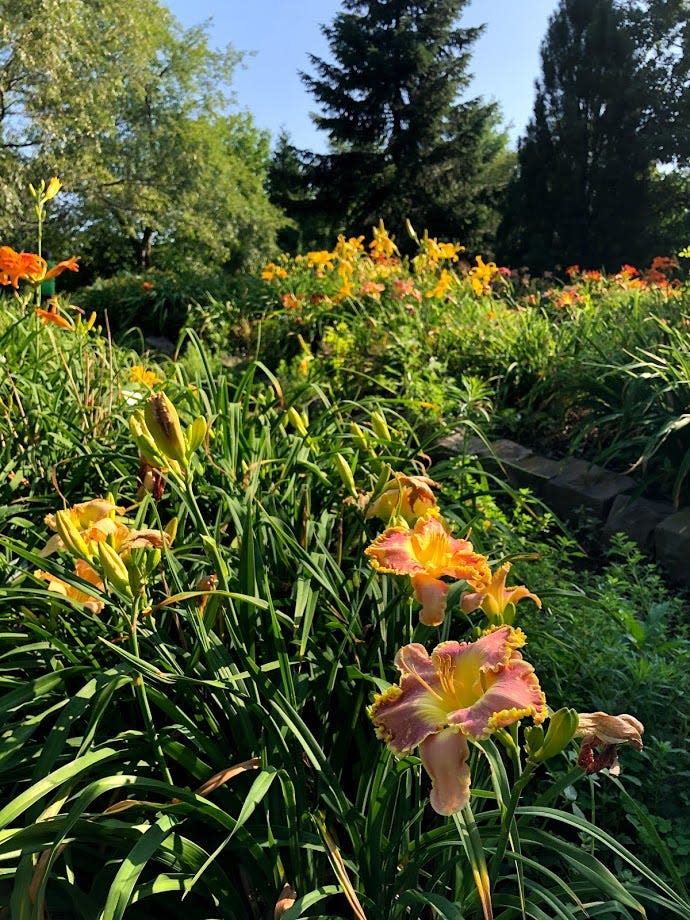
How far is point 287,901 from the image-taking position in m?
0.88

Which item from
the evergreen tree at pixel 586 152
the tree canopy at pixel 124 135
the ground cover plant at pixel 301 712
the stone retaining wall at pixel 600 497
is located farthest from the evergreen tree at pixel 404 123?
the ground cover plant at pixel 301 712

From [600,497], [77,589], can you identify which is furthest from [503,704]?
[600,497]

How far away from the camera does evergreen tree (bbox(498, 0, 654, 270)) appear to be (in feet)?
46.3

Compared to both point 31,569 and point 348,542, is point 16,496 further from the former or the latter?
point 348,542

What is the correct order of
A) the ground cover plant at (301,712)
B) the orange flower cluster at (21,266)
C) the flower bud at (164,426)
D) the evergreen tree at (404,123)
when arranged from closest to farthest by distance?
the ground cover plant at (301,712) < the flower bud at (164,426) < the orange flower cluster at (21,266) < the evergreen tree at (404,123)

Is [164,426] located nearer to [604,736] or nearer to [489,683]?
[489,683]

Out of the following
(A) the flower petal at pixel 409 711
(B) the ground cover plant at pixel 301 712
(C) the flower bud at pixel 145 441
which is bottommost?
(B) the ground cover plant at pixel 301 712

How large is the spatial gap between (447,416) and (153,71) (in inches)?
774

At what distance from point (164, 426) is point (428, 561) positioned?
450 mm

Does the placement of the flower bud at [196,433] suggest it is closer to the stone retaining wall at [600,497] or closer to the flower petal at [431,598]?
the flower petal at [431,598]

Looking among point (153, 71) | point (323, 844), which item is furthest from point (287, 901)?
point (153, 71)

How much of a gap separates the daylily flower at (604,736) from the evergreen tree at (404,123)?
20111mm

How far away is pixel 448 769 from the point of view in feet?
2.29

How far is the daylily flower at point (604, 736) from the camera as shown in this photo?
2.48ft
